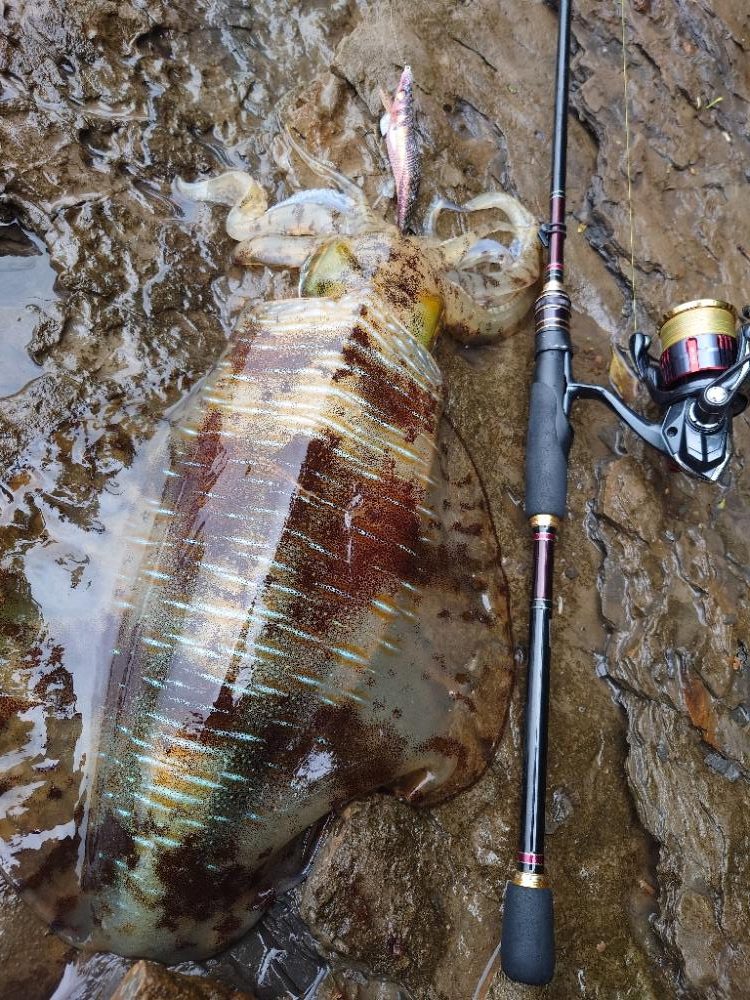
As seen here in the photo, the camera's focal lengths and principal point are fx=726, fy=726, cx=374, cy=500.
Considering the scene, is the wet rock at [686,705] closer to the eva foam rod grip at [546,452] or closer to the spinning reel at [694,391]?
the spinning reel at [694,391]

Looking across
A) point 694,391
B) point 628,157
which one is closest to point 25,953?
point 694,391

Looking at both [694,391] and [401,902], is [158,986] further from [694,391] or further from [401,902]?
[694,391]

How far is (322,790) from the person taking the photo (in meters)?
2.67

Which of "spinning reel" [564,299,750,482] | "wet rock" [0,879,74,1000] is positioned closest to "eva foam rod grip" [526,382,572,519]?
"spinning reel" [564,299,750,482]

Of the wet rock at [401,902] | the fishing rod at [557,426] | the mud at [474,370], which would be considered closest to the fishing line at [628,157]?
the mud at [474,370]

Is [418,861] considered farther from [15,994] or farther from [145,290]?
[145,290]

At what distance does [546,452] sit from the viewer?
3.27m

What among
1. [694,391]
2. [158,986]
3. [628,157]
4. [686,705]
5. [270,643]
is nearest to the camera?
[158,986]

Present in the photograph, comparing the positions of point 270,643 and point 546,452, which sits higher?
point 546,452

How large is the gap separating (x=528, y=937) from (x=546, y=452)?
1911mm

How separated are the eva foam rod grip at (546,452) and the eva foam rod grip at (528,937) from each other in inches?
59.2

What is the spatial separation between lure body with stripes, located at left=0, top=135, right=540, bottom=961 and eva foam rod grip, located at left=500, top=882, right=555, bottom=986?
53 cm

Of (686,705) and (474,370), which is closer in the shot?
(686,705)

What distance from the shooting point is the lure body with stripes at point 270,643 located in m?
2.48
